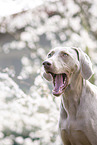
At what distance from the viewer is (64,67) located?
4.44ft

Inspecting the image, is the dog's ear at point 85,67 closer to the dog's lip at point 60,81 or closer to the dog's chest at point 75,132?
the dog's lip at point 60,81

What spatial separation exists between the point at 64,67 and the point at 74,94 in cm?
23

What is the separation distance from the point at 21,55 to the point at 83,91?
2110mm

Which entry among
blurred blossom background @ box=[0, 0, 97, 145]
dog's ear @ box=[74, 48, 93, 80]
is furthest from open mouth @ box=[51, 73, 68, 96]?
blurred blossom background @ box=[0, 0, 97, 145]

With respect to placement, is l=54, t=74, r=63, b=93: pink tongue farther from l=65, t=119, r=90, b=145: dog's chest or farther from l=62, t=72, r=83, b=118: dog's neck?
l=65, t=119, r=90, b=145: dog's chest

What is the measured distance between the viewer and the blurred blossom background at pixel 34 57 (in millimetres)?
3037

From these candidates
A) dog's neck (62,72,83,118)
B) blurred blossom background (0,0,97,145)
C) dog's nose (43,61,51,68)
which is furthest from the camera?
blurred blossom background (0,0,97,145)

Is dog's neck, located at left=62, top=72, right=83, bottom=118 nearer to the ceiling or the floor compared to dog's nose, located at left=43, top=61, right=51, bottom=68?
nearer to the floor

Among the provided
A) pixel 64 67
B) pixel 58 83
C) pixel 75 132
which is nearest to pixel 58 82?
pixel 58 83

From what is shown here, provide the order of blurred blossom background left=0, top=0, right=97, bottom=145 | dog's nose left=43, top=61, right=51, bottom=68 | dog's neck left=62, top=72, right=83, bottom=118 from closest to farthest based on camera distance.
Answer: dog's nose left=43, top=61, right=51, bottom=68, dog's neck left=62, top=72, right=83, bottom=118, blurred blossom background left=0, top=0, right=97, bottom=145

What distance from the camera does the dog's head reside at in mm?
1315

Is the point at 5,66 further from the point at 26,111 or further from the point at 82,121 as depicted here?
the point at 82,121

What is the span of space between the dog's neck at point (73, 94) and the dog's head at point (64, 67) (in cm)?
5

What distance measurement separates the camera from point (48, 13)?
3.06 metres
